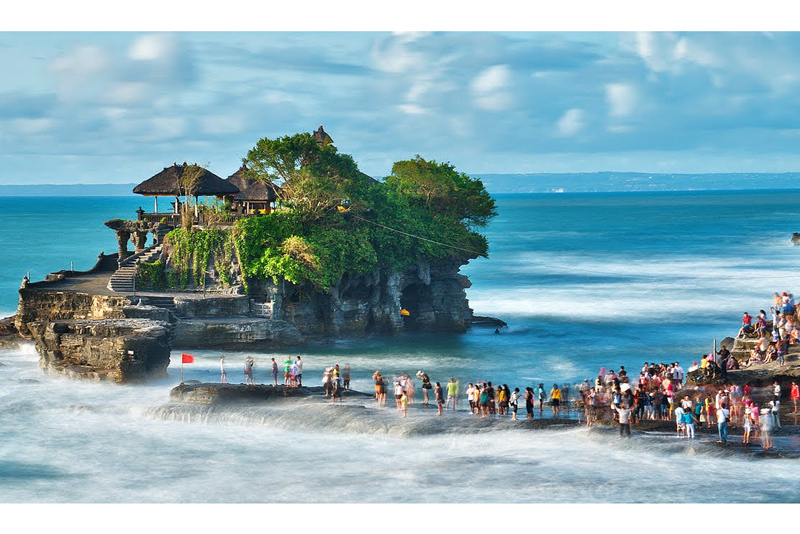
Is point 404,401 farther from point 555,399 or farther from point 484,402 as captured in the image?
point 555,399

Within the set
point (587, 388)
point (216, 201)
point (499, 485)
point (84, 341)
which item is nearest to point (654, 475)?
point (499, 485)

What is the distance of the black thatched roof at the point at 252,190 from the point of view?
56750mm

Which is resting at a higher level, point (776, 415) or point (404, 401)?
point (404, 401)

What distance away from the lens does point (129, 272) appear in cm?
5097

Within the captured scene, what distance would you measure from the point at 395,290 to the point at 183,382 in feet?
58.4

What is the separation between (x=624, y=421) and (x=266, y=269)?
2188 centimetres

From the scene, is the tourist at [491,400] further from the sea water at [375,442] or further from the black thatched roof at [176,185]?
the black thatched roof at [176,185]

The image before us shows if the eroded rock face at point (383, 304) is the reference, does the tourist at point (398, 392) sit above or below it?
below

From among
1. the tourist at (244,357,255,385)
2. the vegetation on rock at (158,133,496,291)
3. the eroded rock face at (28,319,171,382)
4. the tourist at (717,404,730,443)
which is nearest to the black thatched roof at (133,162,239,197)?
the vegetation on rock at (158,133,496,291)

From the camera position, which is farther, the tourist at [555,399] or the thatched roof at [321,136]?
the thatched roof at [321,136]

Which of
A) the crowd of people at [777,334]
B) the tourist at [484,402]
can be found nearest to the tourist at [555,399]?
the tourist at [484,402]

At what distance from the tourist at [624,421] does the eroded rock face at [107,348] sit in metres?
17.7

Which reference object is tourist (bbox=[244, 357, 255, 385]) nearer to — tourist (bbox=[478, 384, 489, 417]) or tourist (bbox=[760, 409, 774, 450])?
tourist (bbox=[478, 384, 489, 417])

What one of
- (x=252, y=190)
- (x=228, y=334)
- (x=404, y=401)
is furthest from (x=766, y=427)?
(x=252, y=190)
